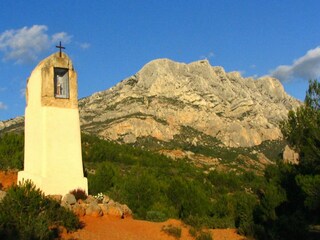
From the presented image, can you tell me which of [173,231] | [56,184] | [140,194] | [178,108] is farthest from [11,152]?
[178,108]

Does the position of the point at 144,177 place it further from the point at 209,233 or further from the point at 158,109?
the point at 158,109

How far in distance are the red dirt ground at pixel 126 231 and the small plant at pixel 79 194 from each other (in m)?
1.32

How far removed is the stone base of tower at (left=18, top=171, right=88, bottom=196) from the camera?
1611 cm

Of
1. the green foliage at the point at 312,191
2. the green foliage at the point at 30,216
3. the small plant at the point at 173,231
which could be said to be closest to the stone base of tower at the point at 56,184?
the green foliage at the point at 30,216

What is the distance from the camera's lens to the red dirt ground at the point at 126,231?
13.8 metres

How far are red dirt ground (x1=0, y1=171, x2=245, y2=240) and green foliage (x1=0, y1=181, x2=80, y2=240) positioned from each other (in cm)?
56

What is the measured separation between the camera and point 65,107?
17469 millimetres

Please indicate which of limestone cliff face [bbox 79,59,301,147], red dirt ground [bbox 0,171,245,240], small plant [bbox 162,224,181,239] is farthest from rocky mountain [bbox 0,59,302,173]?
small plant [bbox 162,224,181,239]

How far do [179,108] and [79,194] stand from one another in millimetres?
88443

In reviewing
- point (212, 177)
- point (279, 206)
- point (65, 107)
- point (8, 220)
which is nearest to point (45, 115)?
point (65, 107)

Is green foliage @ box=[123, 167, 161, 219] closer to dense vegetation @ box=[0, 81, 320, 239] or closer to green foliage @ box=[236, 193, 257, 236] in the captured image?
dense vegetation @ box=[0, 81, 320, 239]

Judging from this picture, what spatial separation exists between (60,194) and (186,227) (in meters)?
5.04

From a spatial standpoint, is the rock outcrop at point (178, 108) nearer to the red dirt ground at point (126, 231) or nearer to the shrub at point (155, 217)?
the shrub at point (155, 217)

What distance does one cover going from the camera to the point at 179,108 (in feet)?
343
